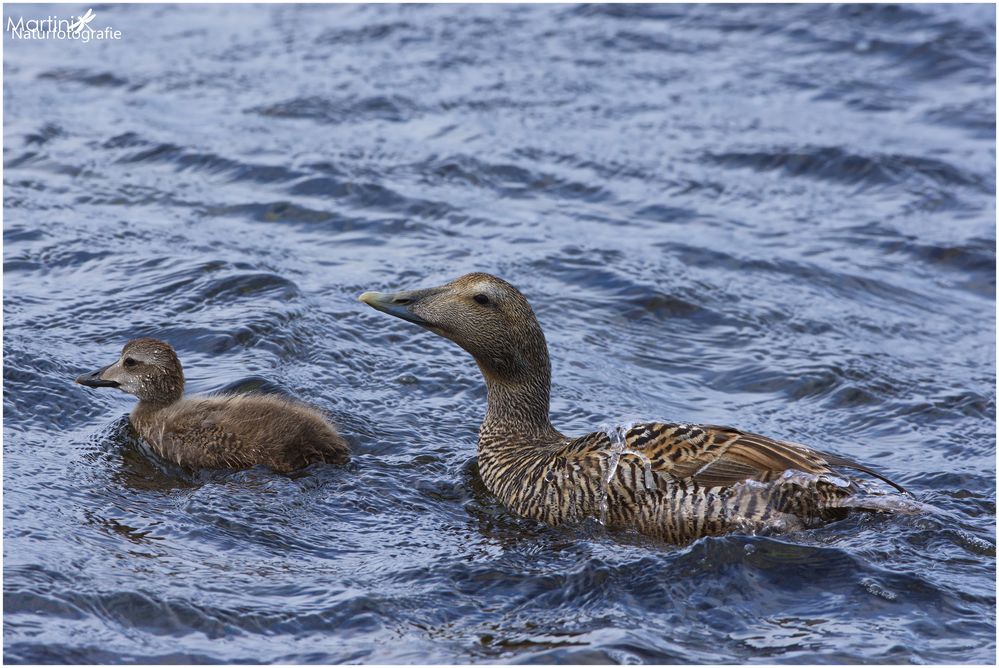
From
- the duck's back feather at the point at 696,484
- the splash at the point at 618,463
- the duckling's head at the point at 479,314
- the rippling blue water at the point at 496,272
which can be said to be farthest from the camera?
the duckling's head at the point at 479,314

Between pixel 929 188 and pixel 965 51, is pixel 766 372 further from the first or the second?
pixel 965 51

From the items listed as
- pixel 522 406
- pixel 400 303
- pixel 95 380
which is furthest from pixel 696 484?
pixel 95 380

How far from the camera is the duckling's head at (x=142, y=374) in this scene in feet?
25.7

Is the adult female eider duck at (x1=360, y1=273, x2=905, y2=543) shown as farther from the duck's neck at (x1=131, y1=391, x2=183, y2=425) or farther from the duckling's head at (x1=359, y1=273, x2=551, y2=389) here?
the duck's neck at (x1=131, y1=391, x2=183, y2=425)

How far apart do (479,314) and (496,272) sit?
3.29 metres

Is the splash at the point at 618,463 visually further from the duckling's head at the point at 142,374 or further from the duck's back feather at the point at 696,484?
the duckling's head at the point at 142,374

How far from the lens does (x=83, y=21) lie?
16.6 meters

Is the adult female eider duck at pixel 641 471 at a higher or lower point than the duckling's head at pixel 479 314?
lower

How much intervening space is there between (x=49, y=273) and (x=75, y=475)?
3180 millimetres

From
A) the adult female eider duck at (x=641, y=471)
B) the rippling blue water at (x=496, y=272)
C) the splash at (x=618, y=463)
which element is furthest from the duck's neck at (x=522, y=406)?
the splash at (x=618, y=463)

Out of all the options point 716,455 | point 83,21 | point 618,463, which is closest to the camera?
point 716,455

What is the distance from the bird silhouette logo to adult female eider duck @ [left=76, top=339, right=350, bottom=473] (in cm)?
984

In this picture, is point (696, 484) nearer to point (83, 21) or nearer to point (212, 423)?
point (212, 423)

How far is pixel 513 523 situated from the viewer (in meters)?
7.00
